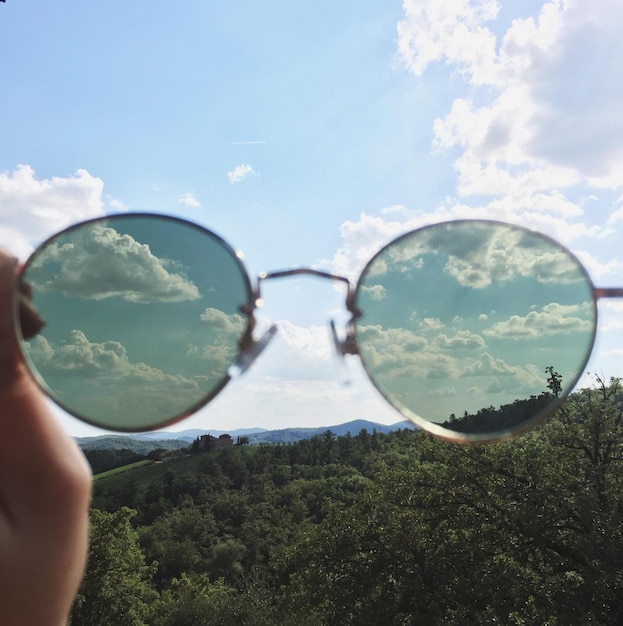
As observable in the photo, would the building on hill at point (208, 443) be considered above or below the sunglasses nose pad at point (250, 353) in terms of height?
below

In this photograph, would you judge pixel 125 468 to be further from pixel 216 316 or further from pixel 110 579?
pixel 216 316

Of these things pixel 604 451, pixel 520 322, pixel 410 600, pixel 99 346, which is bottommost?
pixel 410 600

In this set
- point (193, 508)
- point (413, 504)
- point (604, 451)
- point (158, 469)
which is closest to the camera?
point (604, 451)

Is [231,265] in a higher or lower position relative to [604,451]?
higher

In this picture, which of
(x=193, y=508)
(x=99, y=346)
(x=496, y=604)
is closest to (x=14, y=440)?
(x=99, y=346)

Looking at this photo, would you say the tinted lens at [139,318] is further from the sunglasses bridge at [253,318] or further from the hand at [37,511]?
the hand at [37,511]

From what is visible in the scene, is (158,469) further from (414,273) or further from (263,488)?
(414,273)

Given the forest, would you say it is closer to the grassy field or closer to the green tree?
the green tree

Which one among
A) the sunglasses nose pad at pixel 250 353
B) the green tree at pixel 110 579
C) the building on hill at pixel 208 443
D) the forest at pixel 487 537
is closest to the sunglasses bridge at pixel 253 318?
the sunglasses nose pad at pixel 250 353

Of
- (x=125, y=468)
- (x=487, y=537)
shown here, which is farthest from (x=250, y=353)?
(x=125, y=468)
